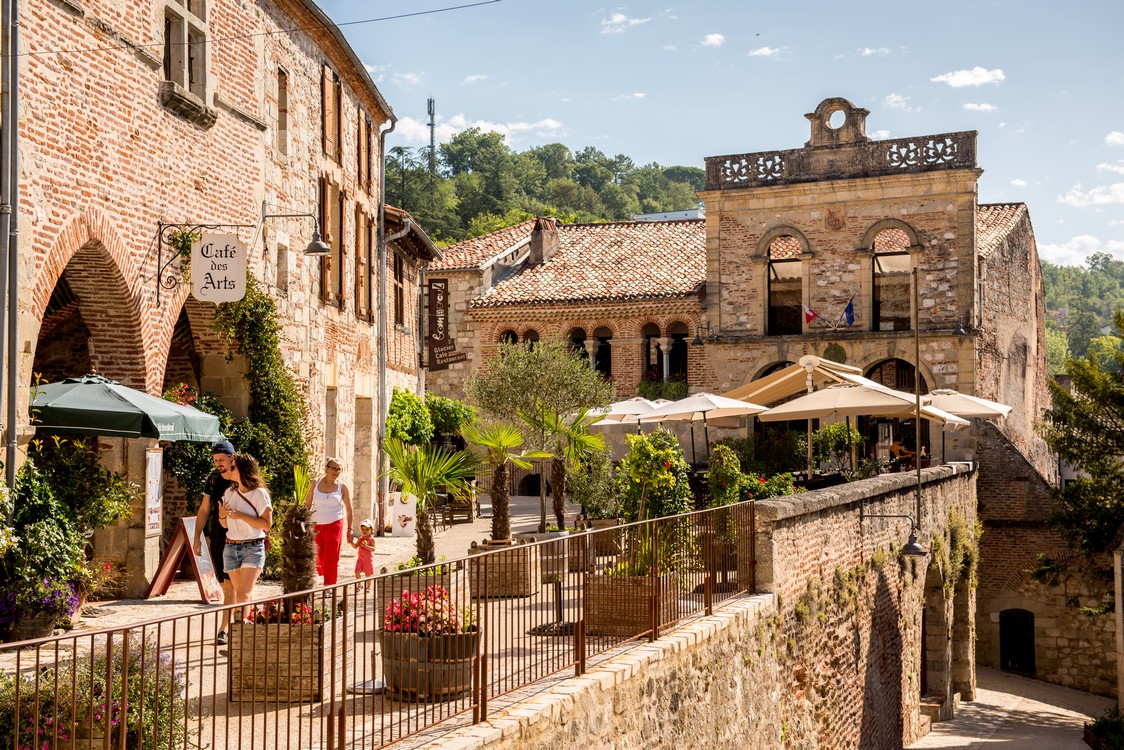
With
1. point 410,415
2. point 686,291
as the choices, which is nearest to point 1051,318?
point 686,291

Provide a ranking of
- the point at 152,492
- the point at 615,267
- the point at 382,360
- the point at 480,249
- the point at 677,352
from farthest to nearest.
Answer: the point at 480,249 → the point at 615,267 → the point at 677,352 → the point at 382,360 → the point at 152,492

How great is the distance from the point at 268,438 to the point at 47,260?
4989 mm

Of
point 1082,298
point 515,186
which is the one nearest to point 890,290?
point 515,186

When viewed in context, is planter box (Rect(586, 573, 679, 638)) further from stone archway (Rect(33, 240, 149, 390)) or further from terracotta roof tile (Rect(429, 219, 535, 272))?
terracotta roof tile (Rect(429, 219, 535, 272))

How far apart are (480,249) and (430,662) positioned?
30.4 metres

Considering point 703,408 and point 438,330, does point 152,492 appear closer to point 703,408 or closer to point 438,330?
point 703,408

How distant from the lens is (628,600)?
9.52 meters

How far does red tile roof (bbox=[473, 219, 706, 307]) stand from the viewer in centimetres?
3438

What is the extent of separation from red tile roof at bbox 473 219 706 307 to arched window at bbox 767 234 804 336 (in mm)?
2196

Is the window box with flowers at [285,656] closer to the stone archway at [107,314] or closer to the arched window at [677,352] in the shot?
the stone archway at [107,314]

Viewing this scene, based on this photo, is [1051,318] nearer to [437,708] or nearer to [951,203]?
[951,203]

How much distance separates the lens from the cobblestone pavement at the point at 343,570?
35.9 ft

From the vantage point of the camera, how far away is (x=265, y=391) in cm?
1523

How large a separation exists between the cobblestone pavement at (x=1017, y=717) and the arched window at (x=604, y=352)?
1276cm
